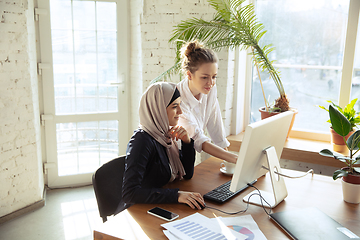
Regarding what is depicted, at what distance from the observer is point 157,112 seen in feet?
5.47

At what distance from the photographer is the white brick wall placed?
2.66m

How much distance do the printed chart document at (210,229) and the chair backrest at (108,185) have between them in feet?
1.60

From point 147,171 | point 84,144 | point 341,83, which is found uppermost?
point 341,83

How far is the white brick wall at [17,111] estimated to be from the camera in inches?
105

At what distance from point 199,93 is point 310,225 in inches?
44.6

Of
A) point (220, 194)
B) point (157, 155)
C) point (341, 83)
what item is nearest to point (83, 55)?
point (157, 155)

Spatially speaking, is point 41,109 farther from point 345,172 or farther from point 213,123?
point 345,172

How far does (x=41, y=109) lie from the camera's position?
130 inches

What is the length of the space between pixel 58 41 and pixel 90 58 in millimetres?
358

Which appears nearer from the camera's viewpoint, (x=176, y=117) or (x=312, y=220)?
(x=312, y=220)

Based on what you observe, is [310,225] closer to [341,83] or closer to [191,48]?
[191,48]

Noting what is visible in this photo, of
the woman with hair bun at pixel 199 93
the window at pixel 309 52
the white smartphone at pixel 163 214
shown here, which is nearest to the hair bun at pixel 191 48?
the woman with hair bun at pixel 199 93

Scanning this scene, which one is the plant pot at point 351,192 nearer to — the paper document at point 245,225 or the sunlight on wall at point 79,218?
the paper document at point 245,225

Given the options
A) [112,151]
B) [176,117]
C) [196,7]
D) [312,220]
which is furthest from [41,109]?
[312,220]
